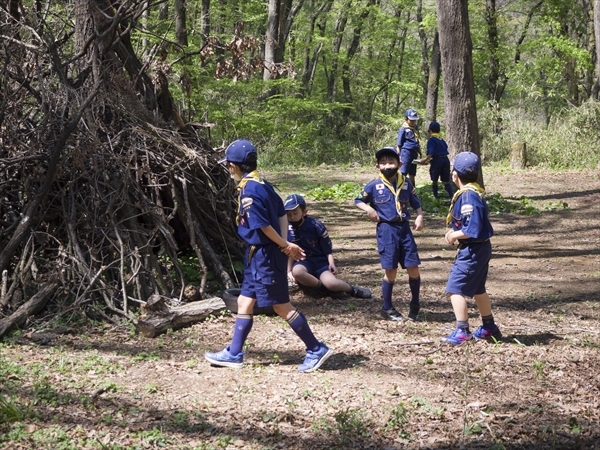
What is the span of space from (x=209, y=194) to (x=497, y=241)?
16.0ft

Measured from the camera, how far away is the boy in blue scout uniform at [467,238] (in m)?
5.15

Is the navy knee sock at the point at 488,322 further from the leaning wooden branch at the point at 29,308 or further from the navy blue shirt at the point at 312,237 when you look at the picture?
the leaning wooden branch at the point at 29,308

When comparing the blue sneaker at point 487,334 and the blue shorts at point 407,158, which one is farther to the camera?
the blue shorts at point 407,158

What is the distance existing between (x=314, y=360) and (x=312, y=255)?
2.05 meters

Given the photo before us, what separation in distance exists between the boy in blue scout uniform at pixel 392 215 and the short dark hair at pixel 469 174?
717 millimetres

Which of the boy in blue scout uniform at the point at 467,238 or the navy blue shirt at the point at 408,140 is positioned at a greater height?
the navy blue shirt at the point at 408,140

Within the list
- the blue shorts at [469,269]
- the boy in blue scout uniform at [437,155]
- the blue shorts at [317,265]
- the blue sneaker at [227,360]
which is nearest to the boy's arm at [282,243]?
the blue sneaker at [227,360]

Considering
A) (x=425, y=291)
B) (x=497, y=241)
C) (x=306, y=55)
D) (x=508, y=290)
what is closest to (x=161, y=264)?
(x=425, y=291)

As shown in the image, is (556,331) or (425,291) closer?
(556,331)

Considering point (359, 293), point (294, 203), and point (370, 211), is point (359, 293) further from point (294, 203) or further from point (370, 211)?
point (370, 211)

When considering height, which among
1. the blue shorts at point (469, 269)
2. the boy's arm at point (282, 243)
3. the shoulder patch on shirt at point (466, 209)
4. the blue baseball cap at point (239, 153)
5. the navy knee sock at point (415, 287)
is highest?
the blue baseball cap at point (239, 153)

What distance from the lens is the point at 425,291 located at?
731 centimetres

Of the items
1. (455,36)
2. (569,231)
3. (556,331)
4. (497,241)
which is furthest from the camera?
(455,36)

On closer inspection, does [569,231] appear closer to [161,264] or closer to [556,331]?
[556,331]
